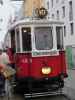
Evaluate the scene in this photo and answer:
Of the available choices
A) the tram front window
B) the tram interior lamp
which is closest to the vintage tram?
the tram front window

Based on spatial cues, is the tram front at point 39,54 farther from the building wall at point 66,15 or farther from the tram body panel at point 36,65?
the building wall at point 66,15

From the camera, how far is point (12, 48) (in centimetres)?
1650

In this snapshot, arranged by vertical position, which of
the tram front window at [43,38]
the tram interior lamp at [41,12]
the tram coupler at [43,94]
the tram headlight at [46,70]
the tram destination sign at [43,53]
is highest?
the tram interior lamp at [41,12]

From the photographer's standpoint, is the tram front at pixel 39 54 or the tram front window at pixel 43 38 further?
the tram front window at pixel 43 38

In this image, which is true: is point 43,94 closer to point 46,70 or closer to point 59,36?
point 46,70

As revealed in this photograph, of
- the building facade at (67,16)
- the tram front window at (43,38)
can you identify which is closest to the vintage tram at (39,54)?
the tram front window at (43,38)

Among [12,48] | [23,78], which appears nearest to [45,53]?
[23,78]

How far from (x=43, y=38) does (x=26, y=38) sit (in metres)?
0.61

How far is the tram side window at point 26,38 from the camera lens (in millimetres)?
14341

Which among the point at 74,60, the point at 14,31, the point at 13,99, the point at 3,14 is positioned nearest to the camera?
the point at 13,99

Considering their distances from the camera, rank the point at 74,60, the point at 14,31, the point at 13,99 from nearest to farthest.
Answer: the point at 13,99 → the point at 14,31 → the point at 74,60

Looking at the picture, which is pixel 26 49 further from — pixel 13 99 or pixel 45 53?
pixel 13 99

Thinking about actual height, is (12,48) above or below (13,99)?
above

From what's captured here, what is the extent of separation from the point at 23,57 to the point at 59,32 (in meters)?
1.66
